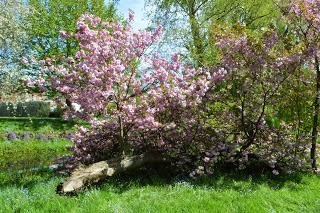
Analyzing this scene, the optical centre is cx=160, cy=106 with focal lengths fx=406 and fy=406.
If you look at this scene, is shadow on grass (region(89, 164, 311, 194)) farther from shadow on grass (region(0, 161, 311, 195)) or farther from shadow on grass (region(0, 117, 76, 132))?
shadow on grass (region(0, 117, 76, 132))

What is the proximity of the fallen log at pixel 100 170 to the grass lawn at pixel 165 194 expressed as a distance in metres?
0.19

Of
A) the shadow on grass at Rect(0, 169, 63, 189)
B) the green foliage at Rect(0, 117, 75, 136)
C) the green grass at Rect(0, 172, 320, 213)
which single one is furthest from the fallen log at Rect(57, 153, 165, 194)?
the green foliage at Rect(0, 117, 75, 136)

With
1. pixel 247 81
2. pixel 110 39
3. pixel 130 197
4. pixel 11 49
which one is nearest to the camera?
pixel 130 197

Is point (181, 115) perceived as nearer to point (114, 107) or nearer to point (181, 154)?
point (181, 154)

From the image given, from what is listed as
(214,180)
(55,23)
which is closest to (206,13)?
(55,23)

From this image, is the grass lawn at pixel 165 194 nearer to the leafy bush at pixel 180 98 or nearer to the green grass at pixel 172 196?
the green grass at pixel 172 196

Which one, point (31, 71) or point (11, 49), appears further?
point (31, 71)

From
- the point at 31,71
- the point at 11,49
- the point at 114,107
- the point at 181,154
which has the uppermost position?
the point at 31,71

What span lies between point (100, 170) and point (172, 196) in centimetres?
178

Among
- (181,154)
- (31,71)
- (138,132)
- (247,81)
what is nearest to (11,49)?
(138,132)

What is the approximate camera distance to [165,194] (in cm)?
830

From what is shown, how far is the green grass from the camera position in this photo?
7.29 meters

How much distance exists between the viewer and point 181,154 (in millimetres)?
10469

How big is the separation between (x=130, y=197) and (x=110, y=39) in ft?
12.1
